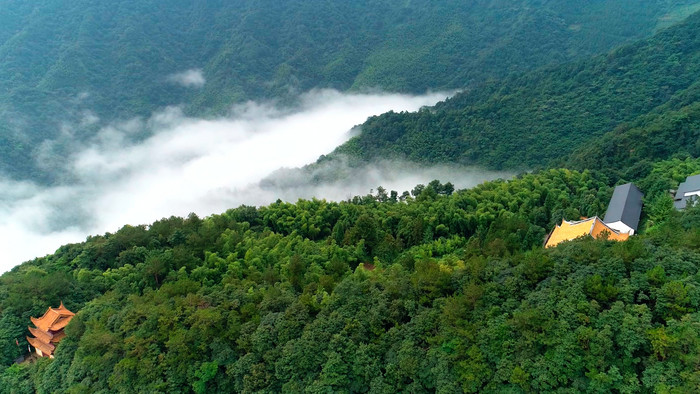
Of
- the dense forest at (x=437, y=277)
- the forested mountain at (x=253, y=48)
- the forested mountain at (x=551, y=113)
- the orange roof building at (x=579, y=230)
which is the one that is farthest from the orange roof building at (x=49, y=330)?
the forested mountain at (x=253, y=48)

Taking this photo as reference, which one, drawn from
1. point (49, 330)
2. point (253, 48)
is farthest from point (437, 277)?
point (253, 48)

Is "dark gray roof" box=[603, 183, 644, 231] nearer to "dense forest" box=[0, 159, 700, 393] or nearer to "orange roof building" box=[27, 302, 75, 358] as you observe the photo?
"dense forest" box=[0, 159, 700, 393]

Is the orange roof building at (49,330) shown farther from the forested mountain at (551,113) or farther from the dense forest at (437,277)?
the forested mountain at (551,113)

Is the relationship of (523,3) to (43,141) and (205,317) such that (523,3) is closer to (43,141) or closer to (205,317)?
(43,141)

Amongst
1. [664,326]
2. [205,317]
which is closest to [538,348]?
[664,326]

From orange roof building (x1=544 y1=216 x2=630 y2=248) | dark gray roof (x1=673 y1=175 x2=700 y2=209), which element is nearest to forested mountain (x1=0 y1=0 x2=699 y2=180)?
dark gray roof (x1=673 y1=175 x2=700 y2=209)
